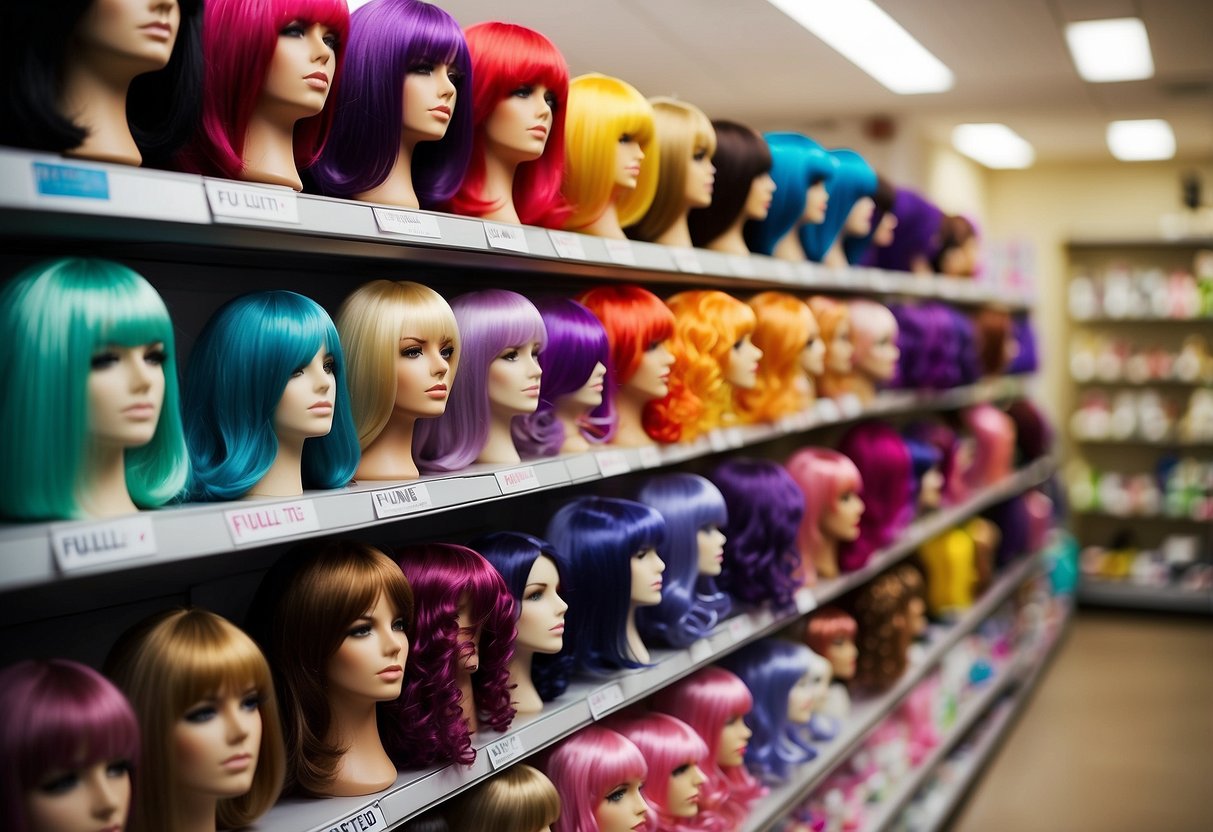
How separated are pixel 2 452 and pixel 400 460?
0.71 m

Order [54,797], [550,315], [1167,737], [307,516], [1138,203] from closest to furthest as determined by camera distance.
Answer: [54,797] → [307,516] → [550,315] → [1167,737] → [1138,203]

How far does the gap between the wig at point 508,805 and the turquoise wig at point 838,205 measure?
6.52ft

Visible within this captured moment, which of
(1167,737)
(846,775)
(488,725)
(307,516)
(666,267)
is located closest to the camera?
(307,516)

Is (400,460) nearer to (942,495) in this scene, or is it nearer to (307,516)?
(307,516)

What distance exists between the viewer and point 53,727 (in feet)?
3.93

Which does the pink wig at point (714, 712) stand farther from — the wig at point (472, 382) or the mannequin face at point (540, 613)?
the wig at point (472, 382)

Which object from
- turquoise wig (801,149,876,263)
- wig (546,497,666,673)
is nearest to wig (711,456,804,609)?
wig (546,497,666,673)

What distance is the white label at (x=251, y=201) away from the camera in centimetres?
138

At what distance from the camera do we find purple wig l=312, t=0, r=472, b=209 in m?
1.78

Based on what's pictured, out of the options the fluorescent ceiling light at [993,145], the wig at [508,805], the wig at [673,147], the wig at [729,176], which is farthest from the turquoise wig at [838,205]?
the fluorescent ceiling light at [993,145]

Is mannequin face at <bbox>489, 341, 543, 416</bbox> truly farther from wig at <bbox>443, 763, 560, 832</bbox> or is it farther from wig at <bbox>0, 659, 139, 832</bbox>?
wig at <bbox>0, 659, 139, 832</bbox>

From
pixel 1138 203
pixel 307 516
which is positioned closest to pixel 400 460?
pixel 307 516

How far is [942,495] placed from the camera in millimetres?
4867

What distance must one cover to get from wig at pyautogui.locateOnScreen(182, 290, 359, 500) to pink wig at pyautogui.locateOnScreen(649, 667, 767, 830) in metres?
1.47
